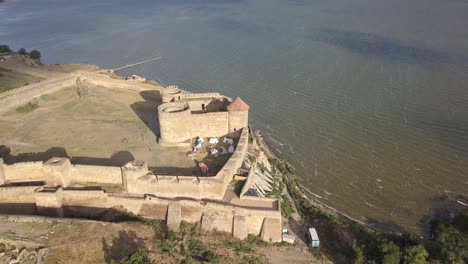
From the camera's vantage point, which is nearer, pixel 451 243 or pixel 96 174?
pixel 96 174

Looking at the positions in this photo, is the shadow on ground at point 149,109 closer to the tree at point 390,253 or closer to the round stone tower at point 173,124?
the round stone tower at point 173,124

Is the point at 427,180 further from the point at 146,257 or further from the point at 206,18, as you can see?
the point at 206,18

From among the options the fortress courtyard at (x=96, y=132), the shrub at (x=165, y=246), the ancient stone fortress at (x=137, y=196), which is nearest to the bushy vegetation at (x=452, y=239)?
the ancient stone fortress at (x=137, y=196)

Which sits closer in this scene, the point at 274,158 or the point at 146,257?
the point at 146,257

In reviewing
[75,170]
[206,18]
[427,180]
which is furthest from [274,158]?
[206,18]

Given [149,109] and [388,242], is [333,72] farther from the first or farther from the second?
[388,242]

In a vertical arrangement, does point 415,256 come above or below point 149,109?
below

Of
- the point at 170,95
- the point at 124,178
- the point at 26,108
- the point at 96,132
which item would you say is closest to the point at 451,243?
the point at 124,178
